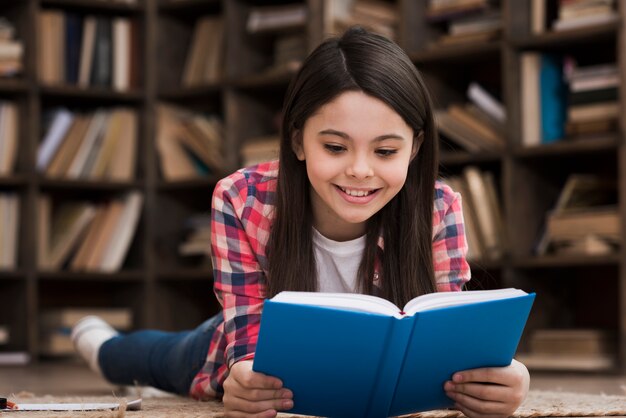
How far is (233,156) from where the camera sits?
3467 mm

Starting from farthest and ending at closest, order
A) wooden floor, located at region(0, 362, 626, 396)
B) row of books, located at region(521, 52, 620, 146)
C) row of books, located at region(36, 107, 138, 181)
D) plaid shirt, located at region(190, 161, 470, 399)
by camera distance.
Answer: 1. row of books, located at region(36, 107, 138, 181)
2. row of books, located at region(521, 52, 620, 146)
3. wooden floor, located at region(0, 362, 626, 396)
4. plaid shirt, located at region(190, 161, 470, 399)

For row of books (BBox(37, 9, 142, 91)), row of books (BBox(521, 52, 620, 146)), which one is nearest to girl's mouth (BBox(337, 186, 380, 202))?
row of books (BBox(521, 52, 620, 146))

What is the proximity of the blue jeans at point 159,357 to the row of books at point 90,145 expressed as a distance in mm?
1598

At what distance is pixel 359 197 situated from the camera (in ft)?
4.45

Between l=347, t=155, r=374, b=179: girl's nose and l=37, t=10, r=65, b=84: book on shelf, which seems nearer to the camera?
l=347, t=155, r=374, b=179: girl's nose

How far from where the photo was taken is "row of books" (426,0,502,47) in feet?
9.84

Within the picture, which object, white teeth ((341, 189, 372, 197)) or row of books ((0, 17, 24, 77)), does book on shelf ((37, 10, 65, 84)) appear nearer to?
row of books ((0, 17, 24, 77))

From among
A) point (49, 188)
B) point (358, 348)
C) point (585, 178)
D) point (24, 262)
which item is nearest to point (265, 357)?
point (358, 348)

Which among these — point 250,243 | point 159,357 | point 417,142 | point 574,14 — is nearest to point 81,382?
point 159,357

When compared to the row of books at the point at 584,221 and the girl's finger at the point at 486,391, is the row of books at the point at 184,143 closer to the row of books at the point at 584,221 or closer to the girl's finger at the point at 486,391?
the row of books at the point at 584,221

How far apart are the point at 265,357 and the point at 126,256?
9.04 feet

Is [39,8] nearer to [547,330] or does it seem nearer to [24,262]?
[24,262]

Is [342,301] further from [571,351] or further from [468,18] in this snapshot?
[468,18]

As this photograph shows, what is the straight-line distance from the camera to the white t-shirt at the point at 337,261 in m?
1.51
